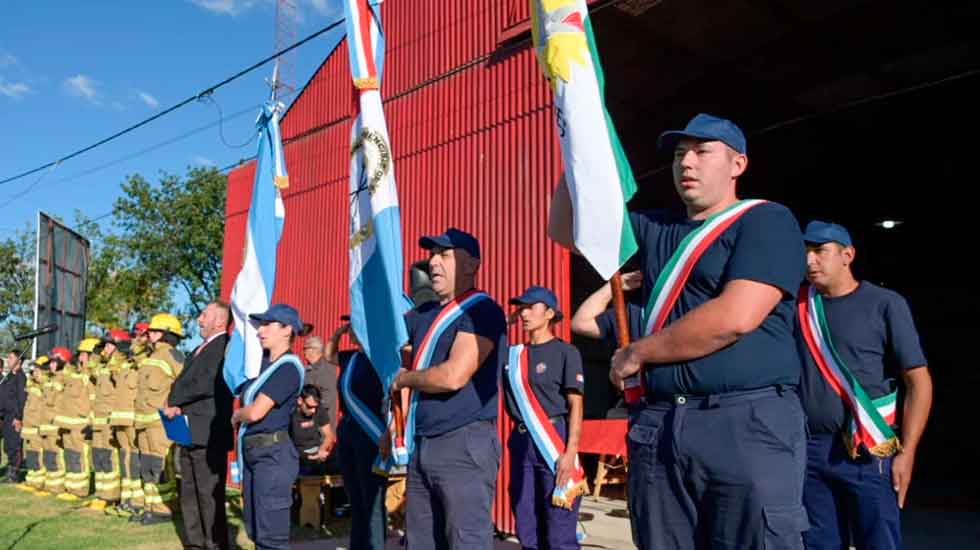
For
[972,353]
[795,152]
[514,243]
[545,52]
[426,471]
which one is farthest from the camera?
[972,353]

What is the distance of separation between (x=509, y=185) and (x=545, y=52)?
5.56 meters

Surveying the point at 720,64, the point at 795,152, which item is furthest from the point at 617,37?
the point at 795,152

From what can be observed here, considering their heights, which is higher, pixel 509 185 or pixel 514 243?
pixel 509 185

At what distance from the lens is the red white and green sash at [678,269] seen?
2.21m

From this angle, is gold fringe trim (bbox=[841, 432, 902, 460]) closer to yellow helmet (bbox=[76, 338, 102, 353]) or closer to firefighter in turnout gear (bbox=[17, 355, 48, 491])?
yellow helmet (bbox=[76, 338, 102, 353])

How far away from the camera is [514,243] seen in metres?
8.33

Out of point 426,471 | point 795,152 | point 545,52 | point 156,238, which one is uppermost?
point 156,238

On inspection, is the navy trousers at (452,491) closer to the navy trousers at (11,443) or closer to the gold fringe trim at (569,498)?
the gold fringe trim at (569,498)

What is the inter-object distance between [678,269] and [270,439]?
130 inches

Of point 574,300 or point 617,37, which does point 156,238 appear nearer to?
point 574,300

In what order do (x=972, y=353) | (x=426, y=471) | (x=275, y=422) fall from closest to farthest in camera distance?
(x=426, y=471) < (x=275, y=422) < (x=972, y=353)

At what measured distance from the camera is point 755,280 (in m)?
2.08

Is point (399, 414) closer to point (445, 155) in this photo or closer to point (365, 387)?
point (365, 387)

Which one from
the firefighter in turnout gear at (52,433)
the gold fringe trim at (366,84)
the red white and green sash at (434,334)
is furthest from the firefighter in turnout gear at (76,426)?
the red white and green sash at (434,334)
